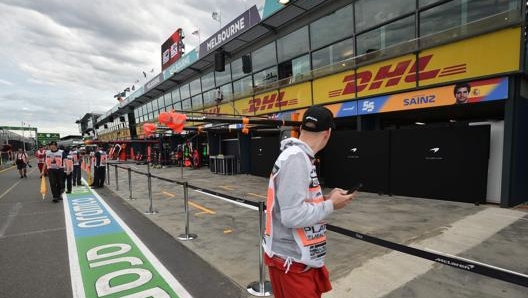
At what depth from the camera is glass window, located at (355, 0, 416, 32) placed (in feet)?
32.6

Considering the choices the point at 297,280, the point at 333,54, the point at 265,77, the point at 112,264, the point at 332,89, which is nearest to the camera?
the point at 297,280

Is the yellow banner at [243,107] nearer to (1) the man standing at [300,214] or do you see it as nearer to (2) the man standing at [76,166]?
(2) the man standing at [76,166]

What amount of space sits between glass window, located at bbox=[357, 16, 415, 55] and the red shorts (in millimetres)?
9881

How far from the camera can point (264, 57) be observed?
52.6 ft

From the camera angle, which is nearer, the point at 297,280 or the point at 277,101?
the point at 297,280

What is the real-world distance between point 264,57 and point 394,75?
7779 mm

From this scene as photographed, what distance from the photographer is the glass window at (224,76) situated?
19.0m

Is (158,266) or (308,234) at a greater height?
(308,234)

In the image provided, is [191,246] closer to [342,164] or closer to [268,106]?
[342,164]

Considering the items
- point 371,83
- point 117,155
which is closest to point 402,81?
point 371,83

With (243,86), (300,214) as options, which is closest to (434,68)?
(300,214)

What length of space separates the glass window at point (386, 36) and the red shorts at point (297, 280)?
9881 mm

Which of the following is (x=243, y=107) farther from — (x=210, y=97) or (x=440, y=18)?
(x=440, y=18)

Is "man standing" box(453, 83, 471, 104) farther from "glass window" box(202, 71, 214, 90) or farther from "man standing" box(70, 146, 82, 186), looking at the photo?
"glass window" box(202, 71, 214, 90)
